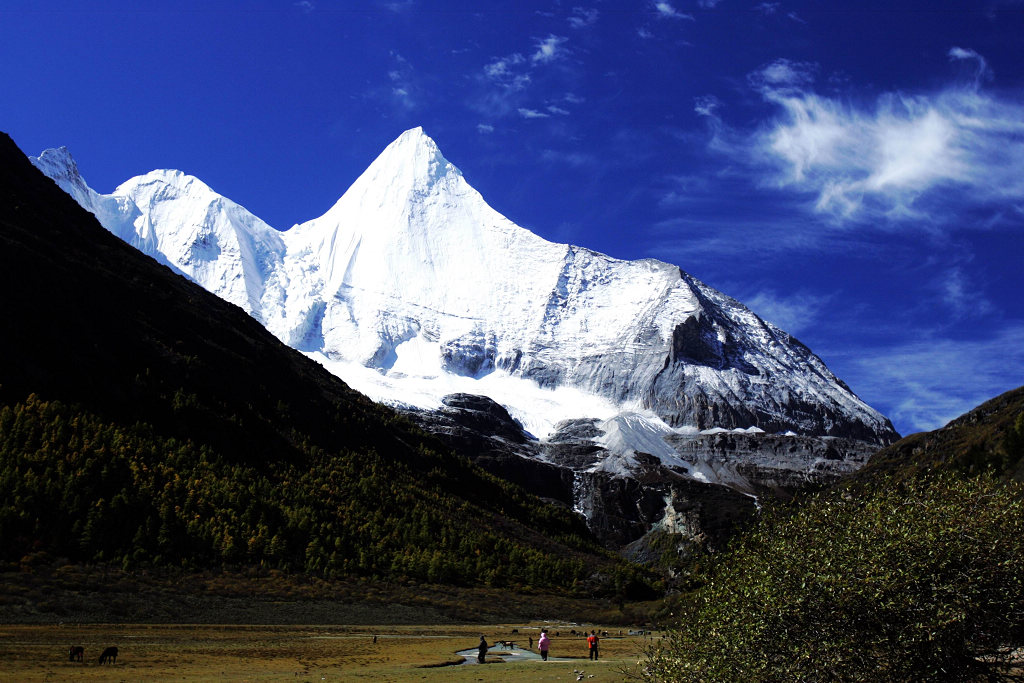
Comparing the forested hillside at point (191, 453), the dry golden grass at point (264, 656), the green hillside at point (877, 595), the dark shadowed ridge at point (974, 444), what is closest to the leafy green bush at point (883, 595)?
the green hillside at point (877, 595)

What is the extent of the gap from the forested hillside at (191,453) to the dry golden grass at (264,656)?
1805 centimetres

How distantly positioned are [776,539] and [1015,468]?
6179 centimetres

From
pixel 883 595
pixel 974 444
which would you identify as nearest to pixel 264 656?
pixel 883 595

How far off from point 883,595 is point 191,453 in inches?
2972

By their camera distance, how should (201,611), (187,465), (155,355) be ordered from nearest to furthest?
(201,611), (187,465), (155,355)

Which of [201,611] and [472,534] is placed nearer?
[201,611]

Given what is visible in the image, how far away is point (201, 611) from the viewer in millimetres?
60656

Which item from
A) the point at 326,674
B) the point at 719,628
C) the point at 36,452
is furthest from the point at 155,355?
the point at 719,628

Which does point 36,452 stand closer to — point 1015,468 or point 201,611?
point 201,611

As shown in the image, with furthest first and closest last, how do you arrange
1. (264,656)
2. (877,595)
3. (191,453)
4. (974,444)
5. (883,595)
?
(974,444) < (191,453) < (264,656) < (883,595) < (877,595)

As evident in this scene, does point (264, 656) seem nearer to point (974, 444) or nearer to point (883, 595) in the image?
point (883, 595)

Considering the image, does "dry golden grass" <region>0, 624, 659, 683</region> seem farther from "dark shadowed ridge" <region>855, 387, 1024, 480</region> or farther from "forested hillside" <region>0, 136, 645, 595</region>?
"dark shadowed ridge" <region>855, 387, 1024, 480</region>

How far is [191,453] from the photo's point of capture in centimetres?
8325

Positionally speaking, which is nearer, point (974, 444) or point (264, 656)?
point (264, 656)
